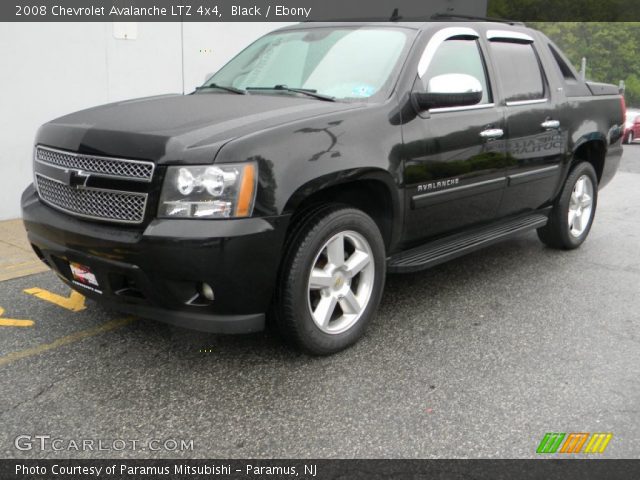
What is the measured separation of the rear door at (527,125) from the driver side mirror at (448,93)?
708mm

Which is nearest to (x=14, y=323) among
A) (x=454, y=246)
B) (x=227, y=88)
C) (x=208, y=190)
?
(x=208, y=190)

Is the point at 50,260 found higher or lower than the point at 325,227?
lower

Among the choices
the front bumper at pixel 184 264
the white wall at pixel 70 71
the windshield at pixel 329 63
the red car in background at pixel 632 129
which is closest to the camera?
the front bumper at pixel 184 264

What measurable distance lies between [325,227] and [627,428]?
163cm

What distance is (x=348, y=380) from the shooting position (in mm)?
3184

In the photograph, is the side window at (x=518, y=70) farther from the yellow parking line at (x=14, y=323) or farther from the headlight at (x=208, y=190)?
the yellow parking line at (x=14, y=323)

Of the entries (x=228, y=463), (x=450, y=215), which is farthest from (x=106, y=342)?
(x=450, y=215)

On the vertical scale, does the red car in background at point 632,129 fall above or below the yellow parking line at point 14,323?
below

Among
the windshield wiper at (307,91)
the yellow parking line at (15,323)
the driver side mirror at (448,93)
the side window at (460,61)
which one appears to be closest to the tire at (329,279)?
the windshield wiper at (307,91)

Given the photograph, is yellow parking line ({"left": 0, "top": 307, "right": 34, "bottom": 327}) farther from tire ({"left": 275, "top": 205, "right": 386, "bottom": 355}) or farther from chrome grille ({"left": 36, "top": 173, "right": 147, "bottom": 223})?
tire ({"left": 275, "top": 205, "right": 386, "bottom": 355})

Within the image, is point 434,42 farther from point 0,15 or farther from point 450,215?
point 0,15

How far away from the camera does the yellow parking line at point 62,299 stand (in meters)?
4.09

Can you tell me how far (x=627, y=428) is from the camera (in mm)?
2812

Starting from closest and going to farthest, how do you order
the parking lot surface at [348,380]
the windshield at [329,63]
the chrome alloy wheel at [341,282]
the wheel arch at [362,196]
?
the parking lot surface at [348,380] < the wheel arch at [362,196] < the chrome alloy wheel at [341,282] < the windshield at [329,63]
